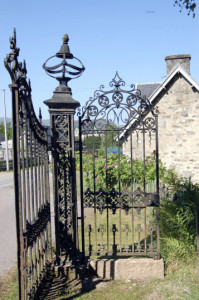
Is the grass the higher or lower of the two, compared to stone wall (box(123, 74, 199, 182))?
lower

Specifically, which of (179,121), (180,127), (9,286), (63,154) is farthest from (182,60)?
(9,286)

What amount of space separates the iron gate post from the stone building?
889 cm

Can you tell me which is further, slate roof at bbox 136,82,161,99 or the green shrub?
slate roof at bbox 136,82,161,99

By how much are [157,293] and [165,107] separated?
10.6 metres

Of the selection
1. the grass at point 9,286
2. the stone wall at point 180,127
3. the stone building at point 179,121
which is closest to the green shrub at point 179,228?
the grass at point 9,286

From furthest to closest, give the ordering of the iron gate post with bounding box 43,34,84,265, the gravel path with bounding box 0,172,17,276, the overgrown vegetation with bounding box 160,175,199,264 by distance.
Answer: the gravel path with bounding box 0,172,17,276 → the overgrown vegetation with bounding box 160,175,199,264 → the iron gate post with bounding box 43,34,84,265

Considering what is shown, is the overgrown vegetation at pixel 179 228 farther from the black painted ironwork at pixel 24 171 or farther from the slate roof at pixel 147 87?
the slate roof at pixel 147 87

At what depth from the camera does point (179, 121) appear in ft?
43.6

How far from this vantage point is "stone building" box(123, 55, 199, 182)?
13133 mm

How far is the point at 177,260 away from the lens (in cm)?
470

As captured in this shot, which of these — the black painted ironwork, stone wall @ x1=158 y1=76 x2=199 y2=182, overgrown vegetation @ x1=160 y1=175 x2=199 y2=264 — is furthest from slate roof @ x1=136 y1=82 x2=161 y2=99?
the black painted ironwork

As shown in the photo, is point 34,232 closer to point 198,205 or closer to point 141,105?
point 141,105

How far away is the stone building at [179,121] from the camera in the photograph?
43.1 feet

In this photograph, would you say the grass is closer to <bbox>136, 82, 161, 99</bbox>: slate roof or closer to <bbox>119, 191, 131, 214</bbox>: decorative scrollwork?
<bbox>119, 191, 131, 214</bbox>: decorative scrollwork
